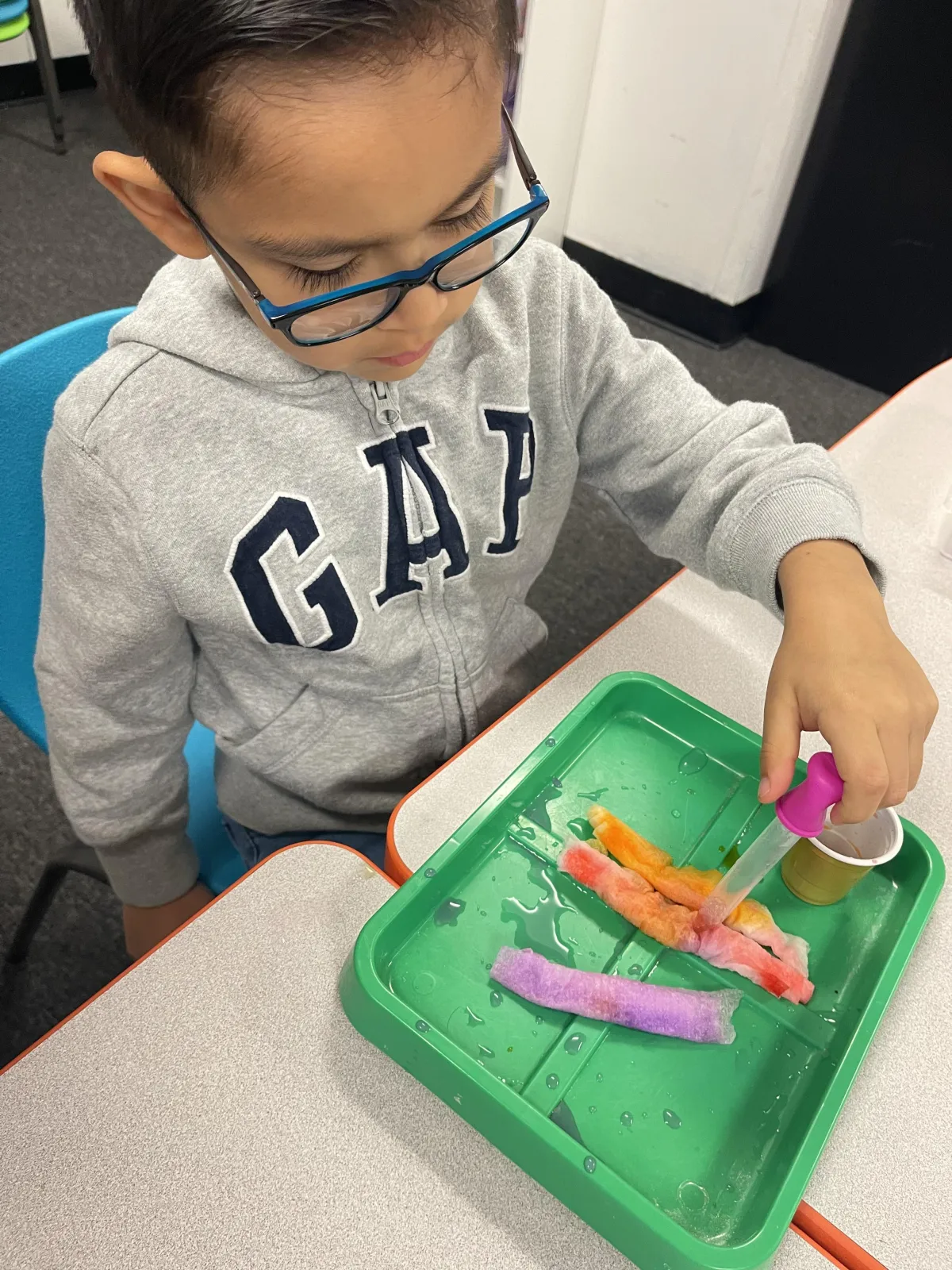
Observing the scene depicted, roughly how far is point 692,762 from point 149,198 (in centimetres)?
50

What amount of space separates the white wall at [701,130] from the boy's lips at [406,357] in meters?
1.80

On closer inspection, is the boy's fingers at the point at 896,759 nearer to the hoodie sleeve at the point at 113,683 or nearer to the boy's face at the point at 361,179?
the boy's face at the point at 361,179

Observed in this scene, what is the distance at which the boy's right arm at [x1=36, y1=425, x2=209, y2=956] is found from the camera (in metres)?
0.59

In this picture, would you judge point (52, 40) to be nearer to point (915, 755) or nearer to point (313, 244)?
point (313, 244)

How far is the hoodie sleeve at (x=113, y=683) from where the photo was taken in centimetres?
59

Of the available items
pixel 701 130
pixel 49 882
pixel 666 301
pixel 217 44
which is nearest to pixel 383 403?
pixel 217 44

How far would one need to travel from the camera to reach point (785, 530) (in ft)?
2.19

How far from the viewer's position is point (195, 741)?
0.90m

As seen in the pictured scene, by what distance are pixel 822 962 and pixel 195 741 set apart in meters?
0.60

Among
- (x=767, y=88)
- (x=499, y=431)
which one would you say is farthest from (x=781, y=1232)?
(x=767, y=88)

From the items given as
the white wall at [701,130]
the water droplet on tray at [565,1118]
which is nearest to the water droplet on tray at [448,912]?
the water droplet on tray at [565,1118]

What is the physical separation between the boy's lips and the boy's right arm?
0.61 ft

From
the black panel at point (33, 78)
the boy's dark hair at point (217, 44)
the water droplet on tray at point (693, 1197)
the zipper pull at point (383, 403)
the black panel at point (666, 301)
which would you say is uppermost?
the boy's dark hair at point (217, 44)

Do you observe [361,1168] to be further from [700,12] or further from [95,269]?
[95,269]
